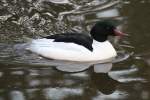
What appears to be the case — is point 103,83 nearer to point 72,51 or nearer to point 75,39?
point 72,51

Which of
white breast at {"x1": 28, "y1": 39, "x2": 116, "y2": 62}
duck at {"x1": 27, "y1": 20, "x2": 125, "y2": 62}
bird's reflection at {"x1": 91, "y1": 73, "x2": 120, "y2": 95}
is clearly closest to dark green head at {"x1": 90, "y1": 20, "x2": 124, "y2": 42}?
duck at {"x1": 27, "y1": 20, "x2": 125, "y2": 62}

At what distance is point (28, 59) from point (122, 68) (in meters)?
1.69

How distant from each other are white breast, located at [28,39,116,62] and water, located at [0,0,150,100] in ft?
0.51

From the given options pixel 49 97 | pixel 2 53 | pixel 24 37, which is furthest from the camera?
pixel 24 37

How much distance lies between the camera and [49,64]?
397 inches

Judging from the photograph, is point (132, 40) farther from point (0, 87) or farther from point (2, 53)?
point (0, 87)

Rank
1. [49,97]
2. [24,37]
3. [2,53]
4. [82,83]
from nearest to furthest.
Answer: [49,97] → [82,83] → [2,53] → [24,37]

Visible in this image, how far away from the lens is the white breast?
33.2 ft

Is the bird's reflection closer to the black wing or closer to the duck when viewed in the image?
the duck

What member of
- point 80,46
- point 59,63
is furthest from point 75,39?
point 59,63

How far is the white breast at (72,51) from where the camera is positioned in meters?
10.1

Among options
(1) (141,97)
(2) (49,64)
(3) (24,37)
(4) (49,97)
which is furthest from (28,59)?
(1) (141,97)

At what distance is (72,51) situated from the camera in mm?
10125

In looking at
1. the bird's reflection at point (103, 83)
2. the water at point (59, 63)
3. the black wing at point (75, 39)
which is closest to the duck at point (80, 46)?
the black wing at point (75, 39)
